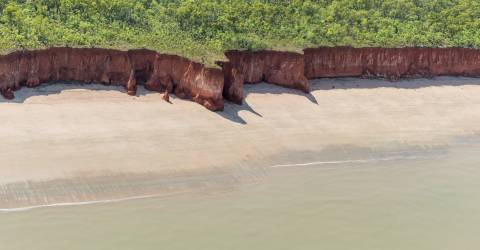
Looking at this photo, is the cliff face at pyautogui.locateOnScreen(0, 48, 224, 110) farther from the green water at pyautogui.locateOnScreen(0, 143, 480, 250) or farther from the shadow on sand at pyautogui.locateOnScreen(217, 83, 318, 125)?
the green water at pyautogui.locateOnScreen(0, 143, 480, 250)

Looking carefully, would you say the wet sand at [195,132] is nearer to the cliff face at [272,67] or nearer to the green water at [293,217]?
the cliff face at [272,67]

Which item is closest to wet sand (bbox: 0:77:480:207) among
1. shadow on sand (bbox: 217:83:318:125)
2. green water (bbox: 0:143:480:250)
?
shadow on sand (bbox: 217:83:318:125)

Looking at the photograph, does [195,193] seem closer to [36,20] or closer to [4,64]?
[4,64]

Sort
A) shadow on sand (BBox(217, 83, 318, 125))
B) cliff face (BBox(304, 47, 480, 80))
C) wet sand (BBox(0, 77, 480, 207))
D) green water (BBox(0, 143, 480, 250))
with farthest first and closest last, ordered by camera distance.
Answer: cliff face (BBox(304, 47, 480, 80))
shadow on sand (BBox(217, 83, 318, 125))
wet sand (BBox(0, 77, 480, 207))
green water (BBox(0, 143, 480, 250))

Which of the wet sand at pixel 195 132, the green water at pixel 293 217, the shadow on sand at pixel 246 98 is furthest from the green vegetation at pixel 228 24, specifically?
the green water at pixel 293 217

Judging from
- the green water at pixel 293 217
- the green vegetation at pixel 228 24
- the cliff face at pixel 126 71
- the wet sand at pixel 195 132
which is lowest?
the green water at pixel 293 217

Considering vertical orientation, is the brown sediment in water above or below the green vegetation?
below

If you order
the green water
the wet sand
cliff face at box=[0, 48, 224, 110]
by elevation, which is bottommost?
the green water
